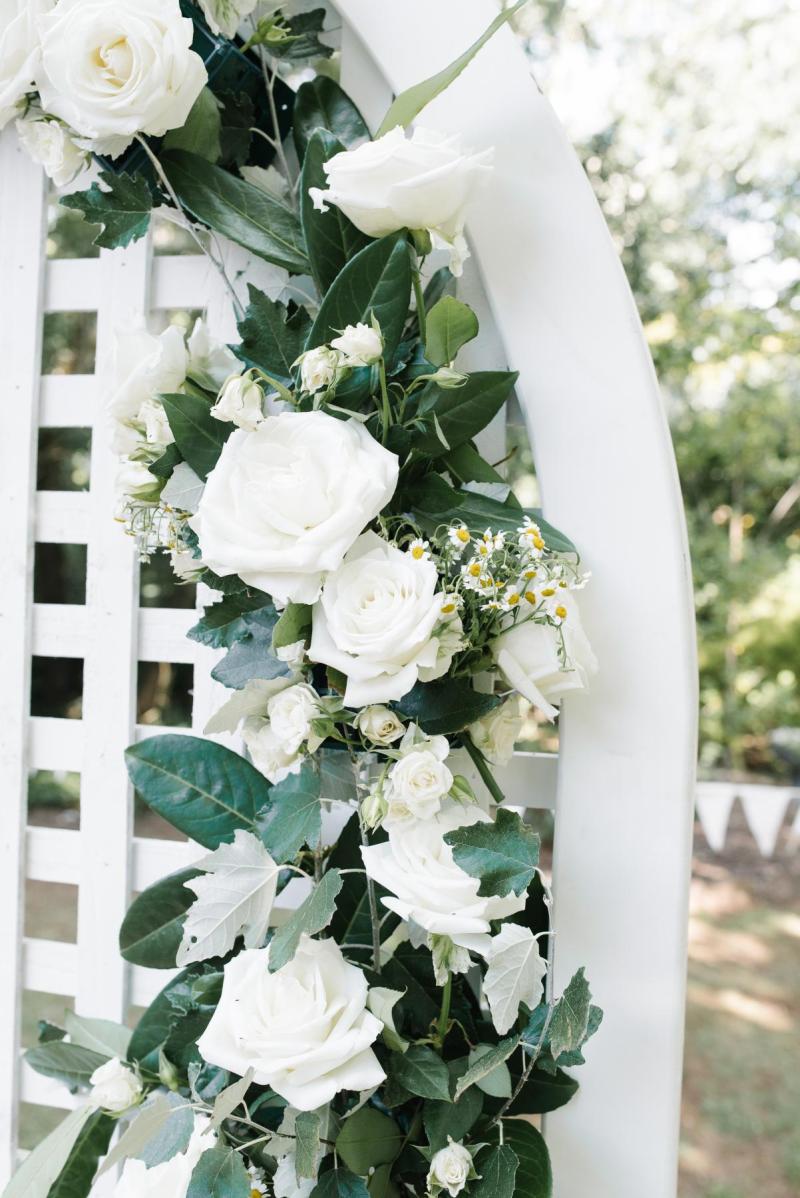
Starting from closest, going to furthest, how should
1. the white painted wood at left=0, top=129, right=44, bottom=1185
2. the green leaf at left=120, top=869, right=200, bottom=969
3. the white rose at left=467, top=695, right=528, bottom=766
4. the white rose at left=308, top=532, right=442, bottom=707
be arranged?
the white rose at left=308, top=532, right=442, bottom=707 → the white rose at left=467, top=695, right=528, bottom=766 → the green leaf at left=120, top=869, right=200, bottom=969 → the white painted wood at left=0, top=129, right=44, bottom=1185

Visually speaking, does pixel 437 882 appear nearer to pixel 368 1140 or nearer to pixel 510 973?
pixel 510 973

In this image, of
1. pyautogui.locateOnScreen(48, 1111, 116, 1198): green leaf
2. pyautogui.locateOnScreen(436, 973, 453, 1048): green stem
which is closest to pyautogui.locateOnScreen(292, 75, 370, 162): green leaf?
pyautogui.locateOnScreen(436, 973, 453, 1048): green stem

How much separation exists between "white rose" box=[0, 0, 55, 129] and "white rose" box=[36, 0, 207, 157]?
0.02m

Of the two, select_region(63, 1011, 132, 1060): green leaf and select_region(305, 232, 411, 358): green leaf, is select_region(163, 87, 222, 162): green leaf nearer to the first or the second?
select_region(305, 232, 411, 358): green leaf

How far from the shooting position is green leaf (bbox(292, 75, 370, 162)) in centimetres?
75

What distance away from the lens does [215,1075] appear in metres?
0.75

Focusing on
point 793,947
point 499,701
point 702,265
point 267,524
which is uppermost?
point 702,265

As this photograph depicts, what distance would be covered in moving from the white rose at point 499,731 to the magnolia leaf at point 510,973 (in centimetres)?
13

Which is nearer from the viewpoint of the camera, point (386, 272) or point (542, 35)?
point (386, 272)

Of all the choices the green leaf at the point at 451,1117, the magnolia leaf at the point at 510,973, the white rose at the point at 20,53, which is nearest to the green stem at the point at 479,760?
the magnolia leaf at the point at 510,973

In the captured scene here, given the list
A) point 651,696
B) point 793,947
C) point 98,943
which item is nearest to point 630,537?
point 651,696

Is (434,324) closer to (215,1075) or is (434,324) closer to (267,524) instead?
(267,524)

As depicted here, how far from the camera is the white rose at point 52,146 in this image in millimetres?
711

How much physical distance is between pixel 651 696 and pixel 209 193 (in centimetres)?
54
